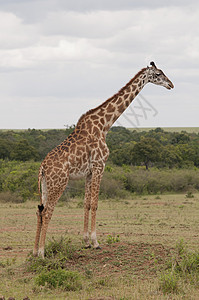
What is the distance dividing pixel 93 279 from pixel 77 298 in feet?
3.35

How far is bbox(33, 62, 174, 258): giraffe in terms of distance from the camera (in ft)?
27.4

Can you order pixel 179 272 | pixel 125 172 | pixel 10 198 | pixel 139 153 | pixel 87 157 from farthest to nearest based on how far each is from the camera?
pixel 139 153
pixel 125 172
pixel 10 198
pixel 87 157
pixel 179 272

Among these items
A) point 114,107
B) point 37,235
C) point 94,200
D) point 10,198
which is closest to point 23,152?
point 10,198

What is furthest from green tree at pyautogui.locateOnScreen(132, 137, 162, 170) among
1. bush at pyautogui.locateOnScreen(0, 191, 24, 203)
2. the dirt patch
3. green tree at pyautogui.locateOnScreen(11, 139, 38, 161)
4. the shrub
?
the shrub

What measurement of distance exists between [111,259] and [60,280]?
1553 mm

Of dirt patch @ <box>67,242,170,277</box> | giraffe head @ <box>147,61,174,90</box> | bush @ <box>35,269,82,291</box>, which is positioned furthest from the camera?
giraffe head @ <box>147,61,174,90</box>

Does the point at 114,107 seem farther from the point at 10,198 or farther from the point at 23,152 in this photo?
the point at 23,152

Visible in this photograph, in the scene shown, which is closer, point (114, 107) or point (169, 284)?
point (169, 284)

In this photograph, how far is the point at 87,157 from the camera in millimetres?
8898

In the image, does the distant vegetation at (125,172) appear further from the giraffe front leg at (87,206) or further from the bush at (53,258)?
the bush at (53,258)

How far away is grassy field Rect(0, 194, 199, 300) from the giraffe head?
3.25 metres

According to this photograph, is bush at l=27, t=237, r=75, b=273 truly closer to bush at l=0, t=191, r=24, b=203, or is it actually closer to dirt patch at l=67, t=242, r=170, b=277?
dirt patch at l=67, t=242, r=170, b=277

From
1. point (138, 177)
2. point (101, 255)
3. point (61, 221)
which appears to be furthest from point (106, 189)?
point (101, 255)

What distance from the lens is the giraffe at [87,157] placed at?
836 centimetres
